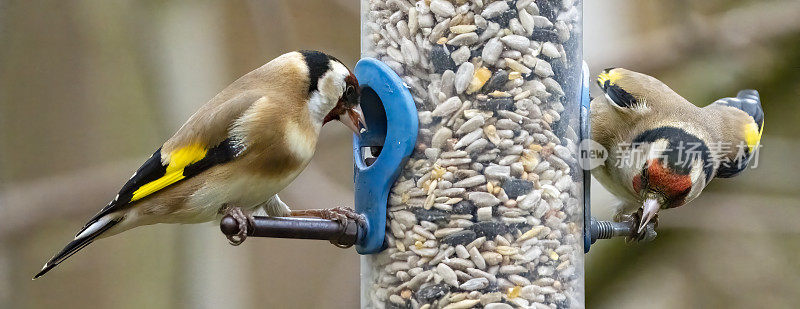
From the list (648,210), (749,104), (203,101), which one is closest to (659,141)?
(648,210)

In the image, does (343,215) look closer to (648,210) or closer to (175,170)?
(175,170)

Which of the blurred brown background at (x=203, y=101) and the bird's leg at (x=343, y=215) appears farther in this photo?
the blurred brown background at (x=203, y=101)

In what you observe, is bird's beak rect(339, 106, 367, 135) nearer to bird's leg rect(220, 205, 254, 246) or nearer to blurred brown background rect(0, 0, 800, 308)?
bird's leg rect(220, 205, 254, 246)

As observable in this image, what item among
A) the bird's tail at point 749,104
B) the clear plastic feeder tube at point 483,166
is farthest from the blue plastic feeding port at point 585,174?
the bird's tail at point 749,104

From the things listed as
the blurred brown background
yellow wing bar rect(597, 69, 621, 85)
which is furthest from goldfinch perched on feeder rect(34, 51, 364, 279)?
A: the blurred brown background

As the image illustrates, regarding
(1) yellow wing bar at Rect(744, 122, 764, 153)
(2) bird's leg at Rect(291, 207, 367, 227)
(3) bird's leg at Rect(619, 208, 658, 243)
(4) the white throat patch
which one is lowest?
(3) bird's leg at Rect(619, 208, 658, 243)

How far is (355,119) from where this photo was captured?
4273 millimetres

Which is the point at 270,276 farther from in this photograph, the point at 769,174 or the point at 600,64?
the point at 769,174

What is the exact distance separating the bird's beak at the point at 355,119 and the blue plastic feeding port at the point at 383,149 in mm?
79

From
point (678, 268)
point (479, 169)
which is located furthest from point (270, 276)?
point (479, 169)

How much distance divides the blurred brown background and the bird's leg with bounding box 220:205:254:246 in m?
2.15

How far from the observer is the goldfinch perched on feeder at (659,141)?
479 centimetres

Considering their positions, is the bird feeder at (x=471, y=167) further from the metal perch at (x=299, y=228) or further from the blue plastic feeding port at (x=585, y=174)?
the blue plastic feeding port at (x=585, y=174)

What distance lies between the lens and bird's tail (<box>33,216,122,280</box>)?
4.02 meters
